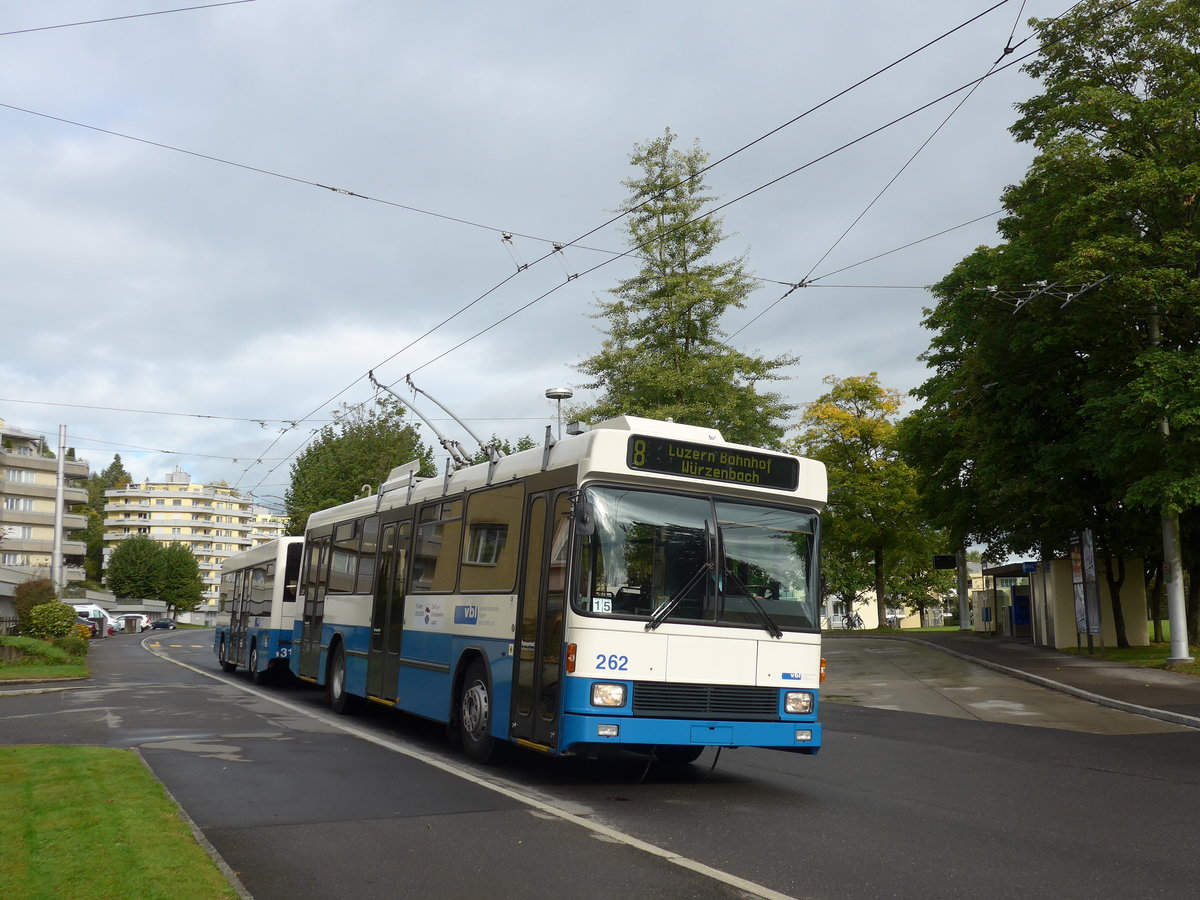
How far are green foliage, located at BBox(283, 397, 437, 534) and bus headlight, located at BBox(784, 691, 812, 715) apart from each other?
41.5 metres

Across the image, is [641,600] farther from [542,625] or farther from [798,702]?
[798,702]

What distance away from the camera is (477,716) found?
434 inches

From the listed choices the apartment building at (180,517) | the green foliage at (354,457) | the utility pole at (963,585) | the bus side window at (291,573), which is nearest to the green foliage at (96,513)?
the apartment building at (180,517)

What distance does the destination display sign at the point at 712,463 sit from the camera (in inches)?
380

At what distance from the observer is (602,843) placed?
23.4 feet

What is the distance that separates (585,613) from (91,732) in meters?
7.75

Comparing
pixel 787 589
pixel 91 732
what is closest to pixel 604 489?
pixel 787 589

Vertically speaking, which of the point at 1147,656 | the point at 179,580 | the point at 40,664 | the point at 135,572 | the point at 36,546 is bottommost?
the point at 40,664

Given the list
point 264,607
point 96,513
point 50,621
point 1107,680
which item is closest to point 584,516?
point 1107,680

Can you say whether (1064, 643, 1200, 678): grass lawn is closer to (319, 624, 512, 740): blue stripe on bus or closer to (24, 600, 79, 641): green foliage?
(319, 624, 512, 740): blue stripe on bus

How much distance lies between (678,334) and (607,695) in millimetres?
26145

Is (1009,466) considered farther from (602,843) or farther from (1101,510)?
(602,843)

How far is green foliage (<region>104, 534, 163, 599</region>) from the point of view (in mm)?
115562

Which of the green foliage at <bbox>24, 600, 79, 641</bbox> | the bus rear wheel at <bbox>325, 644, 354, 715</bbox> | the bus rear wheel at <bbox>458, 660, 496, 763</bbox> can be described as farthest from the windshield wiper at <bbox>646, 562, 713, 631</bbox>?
the green foliage at <bbox>24, 600, 79, 641</bbox>
